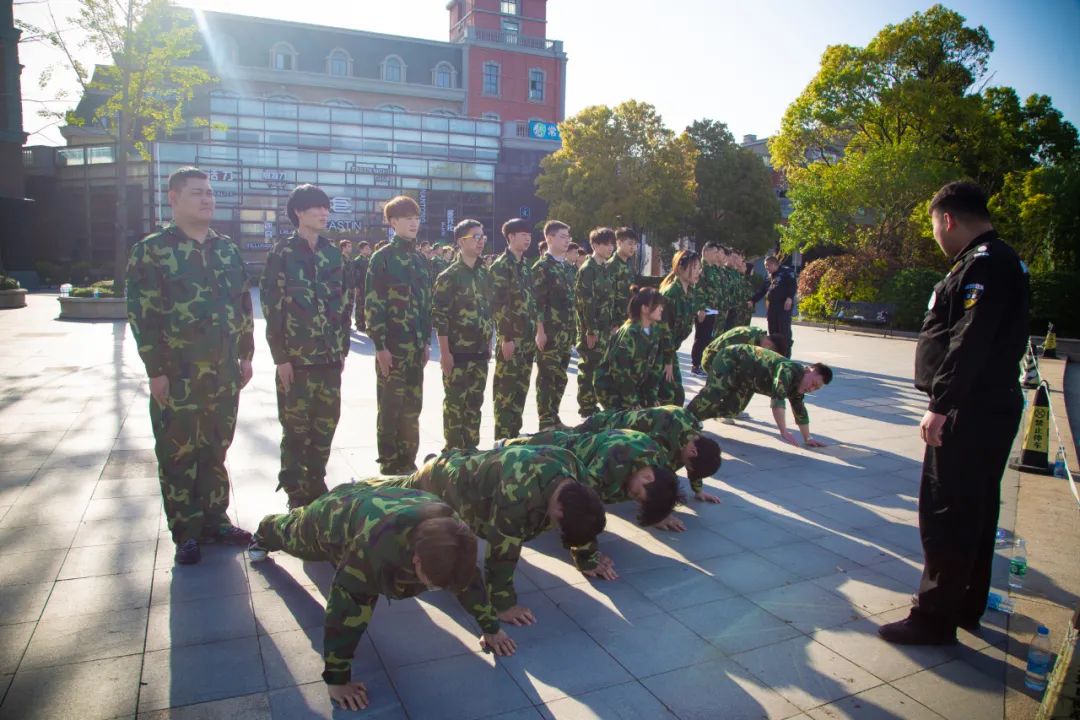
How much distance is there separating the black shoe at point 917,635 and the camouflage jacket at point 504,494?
1.66 m

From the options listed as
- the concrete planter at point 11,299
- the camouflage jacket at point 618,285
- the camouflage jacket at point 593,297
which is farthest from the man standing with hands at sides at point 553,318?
the concrete planter at point 11,299

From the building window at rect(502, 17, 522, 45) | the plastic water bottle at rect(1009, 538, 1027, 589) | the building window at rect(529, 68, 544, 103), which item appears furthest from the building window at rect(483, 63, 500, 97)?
the plastic water bottle at rect(1009, 538, 1027, 589)

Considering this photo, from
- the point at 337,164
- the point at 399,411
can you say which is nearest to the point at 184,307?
the point at 399,411

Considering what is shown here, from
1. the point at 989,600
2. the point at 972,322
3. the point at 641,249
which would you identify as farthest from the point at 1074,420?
the point at 641,249

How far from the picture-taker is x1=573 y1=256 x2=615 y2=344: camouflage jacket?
7352 mm

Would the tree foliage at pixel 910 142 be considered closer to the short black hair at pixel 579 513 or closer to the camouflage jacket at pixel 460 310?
the camouflage jacket at pixel 460 310

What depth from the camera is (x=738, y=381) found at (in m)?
6.39

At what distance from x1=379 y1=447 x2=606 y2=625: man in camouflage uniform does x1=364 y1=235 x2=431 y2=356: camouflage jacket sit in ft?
5.78

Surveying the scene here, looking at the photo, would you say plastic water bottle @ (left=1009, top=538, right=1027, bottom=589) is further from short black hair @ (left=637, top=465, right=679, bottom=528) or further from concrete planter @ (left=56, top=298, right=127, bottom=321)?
concrete planter @ (left=56, top=298, right=127, bottom=321)

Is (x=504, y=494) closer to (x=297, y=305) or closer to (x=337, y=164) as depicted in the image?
(x=297, y=305)

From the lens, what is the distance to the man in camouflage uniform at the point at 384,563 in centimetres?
254

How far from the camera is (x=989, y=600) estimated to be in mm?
3688

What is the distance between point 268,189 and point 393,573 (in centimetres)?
3487

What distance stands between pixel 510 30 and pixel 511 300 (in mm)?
48474
